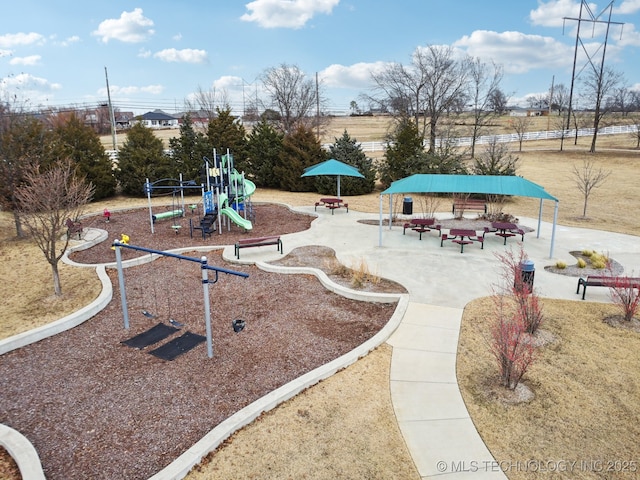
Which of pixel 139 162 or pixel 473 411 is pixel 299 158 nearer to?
pixel 139 162

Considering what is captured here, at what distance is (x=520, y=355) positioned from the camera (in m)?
6.23

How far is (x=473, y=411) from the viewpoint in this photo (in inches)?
228

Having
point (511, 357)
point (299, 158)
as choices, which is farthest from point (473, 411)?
point (299, 158)

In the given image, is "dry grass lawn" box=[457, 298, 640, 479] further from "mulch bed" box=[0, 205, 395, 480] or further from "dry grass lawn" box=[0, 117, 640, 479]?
"mulch bed" box=[0, 205, 395, 480]

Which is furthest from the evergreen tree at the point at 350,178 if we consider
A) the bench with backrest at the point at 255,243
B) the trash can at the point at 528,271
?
the trash can at the point at 528,271

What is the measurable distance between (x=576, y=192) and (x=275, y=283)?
897 inches

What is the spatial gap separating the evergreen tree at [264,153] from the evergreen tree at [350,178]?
3273mm

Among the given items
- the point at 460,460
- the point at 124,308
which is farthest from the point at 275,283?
the point at 460,460

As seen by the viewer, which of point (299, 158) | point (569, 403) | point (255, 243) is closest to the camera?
point (569, 403)

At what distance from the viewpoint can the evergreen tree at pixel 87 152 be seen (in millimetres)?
21234

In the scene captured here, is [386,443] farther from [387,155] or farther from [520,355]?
[387,155]

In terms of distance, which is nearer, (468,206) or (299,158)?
(468,206)

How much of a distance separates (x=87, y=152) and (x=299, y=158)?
11.0 m

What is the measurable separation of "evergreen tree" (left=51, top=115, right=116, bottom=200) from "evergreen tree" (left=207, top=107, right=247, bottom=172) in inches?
231
